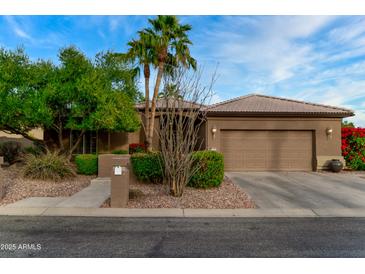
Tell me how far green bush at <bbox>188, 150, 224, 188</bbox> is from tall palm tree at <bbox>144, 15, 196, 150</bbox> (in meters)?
5.36

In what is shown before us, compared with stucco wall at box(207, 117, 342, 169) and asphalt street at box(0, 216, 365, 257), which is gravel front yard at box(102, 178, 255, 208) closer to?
asphalt street at box(0, 216, 365, 257)

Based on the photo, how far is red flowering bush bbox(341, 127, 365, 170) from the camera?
13.7 meters

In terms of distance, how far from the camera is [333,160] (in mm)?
13016

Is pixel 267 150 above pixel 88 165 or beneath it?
above

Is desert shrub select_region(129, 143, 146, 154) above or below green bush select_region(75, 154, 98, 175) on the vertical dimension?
above

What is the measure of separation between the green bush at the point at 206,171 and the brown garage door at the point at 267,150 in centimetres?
480

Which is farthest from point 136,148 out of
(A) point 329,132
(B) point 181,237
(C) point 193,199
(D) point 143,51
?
(A) point 329,132

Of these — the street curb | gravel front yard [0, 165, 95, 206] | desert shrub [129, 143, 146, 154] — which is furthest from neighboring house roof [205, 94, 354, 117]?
gravel front yard [0, 165, 95, 206]

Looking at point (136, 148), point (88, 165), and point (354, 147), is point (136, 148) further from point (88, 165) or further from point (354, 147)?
point (354, 147)

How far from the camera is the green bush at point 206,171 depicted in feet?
27.8

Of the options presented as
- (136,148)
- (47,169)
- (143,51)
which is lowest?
(47,169)

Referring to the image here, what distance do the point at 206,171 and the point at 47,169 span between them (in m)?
6.72

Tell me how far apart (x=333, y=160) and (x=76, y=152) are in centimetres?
1575

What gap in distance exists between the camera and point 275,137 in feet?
44.2
